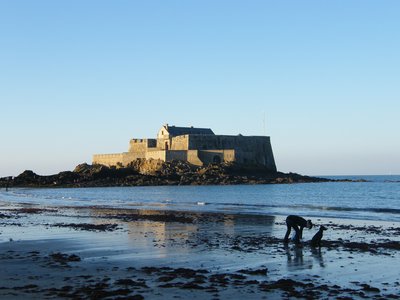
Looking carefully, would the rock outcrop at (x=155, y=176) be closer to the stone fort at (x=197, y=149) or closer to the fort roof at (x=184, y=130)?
the stone fort at (x=197, y=149)

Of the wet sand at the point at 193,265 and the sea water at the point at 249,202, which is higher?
the sea water at the point at 249,202

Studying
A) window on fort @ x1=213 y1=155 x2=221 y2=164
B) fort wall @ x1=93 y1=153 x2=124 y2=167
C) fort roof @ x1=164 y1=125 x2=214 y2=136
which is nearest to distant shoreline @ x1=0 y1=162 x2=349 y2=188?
window on fort @ x1=213 y1=155 x2=221 y2=164

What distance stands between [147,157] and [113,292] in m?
81.2

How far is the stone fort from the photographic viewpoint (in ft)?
280

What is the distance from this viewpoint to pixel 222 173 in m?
84.0

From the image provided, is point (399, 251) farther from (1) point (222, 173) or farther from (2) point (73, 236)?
(1) point (222, 173)

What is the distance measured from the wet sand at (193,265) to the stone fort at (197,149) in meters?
66.2

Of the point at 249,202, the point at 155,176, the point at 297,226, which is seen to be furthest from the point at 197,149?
the point at 297,226

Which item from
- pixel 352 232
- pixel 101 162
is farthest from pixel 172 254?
pixel 101 162

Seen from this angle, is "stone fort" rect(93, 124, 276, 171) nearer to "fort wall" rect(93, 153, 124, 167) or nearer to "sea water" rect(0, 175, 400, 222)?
"fort wall" rect(93, 153, 124, 167)

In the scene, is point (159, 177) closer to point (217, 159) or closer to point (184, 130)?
point (217, 159)

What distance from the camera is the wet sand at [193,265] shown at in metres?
8.85

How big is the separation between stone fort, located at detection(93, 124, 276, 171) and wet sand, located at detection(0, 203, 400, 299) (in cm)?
6616

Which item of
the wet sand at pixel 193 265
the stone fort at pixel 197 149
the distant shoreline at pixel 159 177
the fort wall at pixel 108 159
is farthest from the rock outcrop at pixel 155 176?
the wet sand at pixel 193 265
